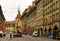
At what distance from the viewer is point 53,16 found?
7756cm

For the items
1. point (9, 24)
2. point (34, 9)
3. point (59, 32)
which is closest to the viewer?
point (59, 32)

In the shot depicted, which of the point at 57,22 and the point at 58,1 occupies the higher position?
the point at 58,1

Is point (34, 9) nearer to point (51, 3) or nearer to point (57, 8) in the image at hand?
point (51, 3)

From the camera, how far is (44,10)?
9719 centimetres

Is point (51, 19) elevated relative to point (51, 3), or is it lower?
lower

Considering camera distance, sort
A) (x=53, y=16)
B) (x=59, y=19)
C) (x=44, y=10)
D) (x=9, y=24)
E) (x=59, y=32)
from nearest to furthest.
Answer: (x=59, y=32) < (x=59, y=19) < (x=53, y=16) < (x=44, y=10) < (x=9, y=24)

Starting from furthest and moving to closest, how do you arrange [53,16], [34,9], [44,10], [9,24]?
[9,24], [34,9], [44,10], [53,16]

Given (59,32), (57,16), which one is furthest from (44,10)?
(59,32)

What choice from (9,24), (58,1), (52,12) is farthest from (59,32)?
(9,24)

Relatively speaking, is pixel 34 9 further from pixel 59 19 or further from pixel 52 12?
pixel 59 19

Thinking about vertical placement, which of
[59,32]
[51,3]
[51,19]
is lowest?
[59,32]

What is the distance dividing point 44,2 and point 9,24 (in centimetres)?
6735

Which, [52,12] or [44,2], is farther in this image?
[44,2]

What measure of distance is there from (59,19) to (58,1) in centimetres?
581
